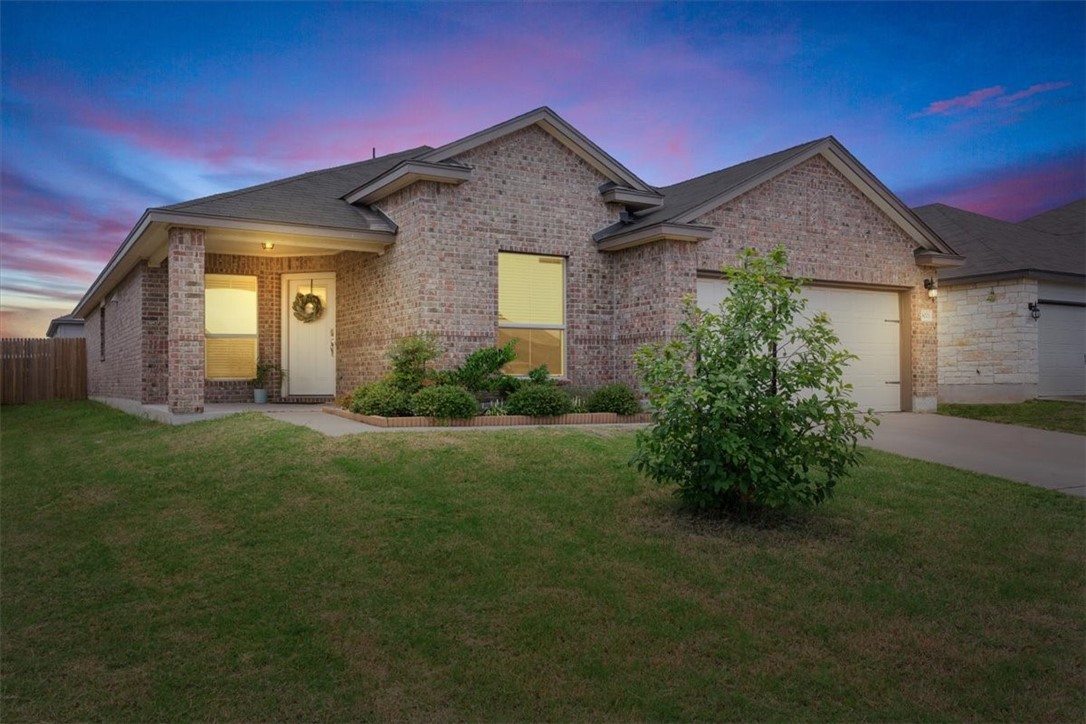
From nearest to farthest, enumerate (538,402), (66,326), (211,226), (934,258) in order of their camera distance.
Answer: (538,402) < (211,226) < (934,258) < (66,326)

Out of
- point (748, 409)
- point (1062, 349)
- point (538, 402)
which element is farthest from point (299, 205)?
point (1062, 349)

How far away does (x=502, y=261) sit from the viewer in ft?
43.6

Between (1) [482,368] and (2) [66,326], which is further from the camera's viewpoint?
(2) [66,326]

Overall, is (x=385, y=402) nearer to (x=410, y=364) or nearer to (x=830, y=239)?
(x=410, y=364)

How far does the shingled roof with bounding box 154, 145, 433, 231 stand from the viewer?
40.2 feet

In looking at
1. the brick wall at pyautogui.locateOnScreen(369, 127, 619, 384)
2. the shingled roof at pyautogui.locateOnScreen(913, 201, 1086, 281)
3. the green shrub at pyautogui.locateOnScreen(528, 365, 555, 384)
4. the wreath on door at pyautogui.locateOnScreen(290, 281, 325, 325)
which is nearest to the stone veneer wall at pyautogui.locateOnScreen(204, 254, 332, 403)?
the wreath on door at pyautogui.locateOnScreen(290, 281, 325, 325)

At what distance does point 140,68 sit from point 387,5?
4785mm

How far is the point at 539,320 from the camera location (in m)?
13.6

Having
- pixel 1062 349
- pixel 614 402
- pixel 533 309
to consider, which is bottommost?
pixel 614 402

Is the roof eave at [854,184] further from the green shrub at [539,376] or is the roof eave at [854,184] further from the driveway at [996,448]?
the driveway at [996,448]

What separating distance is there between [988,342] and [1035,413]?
309 cm

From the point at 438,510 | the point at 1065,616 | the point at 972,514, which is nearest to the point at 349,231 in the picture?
the point at 438,510

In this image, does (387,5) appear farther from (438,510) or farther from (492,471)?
(438,510)

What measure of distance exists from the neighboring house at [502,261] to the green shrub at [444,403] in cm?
165
